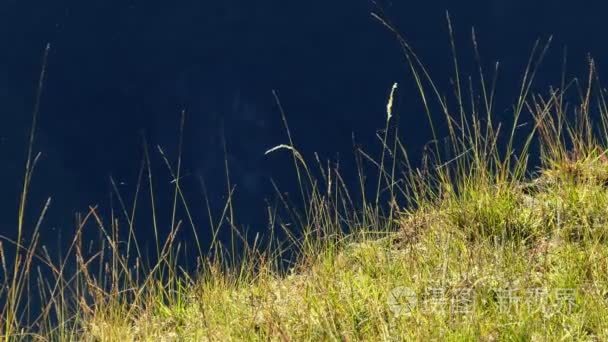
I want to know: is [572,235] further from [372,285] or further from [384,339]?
[384,339]

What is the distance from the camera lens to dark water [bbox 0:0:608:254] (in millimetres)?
26547

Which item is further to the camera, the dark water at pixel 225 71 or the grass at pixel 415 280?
the dark water at pixel 225 71

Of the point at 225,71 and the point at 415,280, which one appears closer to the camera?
the point at 415,280

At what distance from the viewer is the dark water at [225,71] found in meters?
26.5

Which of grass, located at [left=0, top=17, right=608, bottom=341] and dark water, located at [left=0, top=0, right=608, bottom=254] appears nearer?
grass, located at [left=0, top=17, right=608, bottom=341]

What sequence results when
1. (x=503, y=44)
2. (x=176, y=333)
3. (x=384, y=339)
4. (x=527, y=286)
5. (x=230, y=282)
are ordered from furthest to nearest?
(x=503, y=44) < (x=230, y=282) < (x=176, y=333) < (x=527, y=286) < (x=384, y=339)

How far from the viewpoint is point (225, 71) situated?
2842 cm

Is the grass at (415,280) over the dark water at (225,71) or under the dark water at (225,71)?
over

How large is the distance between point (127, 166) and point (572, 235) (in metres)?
25.7

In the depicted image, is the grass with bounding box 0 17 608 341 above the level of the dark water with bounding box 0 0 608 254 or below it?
above

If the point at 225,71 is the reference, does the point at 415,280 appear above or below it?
above

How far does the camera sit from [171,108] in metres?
28.3

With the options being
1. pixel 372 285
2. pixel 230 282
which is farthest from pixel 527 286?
pixel 230 282

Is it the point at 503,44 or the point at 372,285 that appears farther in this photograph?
the point at 503,44
